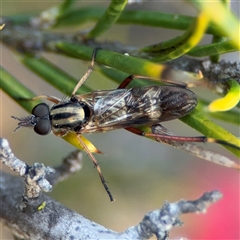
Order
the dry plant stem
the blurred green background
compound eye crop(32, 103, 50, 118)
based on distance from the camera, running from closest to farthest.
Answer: the dry plant stem, compound eye crop(32, 103, 50, 118), the blurred green background

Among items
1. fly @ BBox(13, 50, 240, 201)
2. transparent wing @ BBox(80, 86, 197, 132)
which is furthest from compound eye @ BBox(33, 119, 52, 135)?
transparent wing @ BBox(80, 86, 197, 132)

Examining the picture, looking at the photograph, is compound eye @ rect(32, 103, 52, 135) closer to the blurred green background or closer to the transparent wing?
the transparent wing

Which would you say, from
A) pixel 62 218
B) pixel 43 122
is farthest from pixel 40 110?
pixel 62 218

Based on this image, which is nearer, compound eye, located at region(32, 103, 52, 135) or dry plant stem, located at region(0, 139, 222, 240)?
dry plant stem, located at region(0, 139, 222, 240)

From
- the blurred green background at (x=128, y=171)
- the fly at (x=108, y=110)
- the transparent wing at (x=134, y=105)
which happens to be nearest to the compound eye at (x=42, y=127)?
the fly at (x=108, y=110)

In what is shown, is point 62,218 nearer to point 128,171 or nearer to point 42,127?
point 42,127

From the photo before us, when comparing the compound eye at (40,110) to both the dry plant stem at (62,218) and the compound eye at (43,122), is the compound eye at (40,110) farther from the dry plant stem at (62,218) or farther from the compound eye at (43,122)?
the dry plant stem at (62,218)
